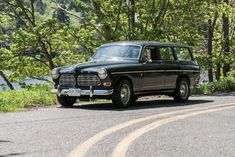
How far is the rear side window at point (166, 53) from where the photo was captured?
15016mm

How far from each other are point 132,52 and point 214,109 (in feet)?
9.78

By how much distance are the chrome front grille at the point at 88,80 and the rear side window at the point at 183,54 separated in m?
3.81

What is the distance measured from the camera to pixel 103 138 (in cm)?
789

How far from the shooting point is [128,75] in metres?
13.3

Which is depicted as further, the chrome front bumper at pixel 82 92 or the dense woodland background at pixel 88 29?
the dense woodland background at pixel 88 29

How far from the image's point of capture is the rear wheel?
15.4 m

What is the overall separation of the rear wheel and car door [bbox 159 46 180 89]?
23 cm

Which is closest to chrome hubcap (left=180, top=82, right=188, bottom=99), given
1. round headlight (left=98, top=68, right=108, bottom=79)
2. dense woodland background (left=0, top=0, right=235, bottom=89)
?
round headlight (left=98, top=68, right=108, bottom=79)

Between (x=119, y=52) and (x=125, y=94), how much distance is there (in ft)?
5.03

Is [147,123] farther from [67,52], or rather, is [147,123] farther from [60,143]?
[67,52]

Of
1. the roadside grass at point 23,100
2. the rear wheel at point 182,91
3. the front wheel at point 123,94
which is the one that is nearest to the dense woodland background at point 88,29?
the rear wheel at point 182,91

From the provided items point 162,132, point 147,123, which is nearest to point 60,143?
point 162,132

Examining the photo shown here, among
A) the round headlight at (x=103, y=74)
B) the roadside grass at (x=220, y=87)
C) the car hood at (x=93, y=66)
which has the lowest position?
the roadside grass at (x=220, y=87)

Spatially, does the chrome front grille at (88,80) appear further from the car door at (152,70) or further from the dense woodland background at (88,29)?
the dense woodland background at (88,29)
